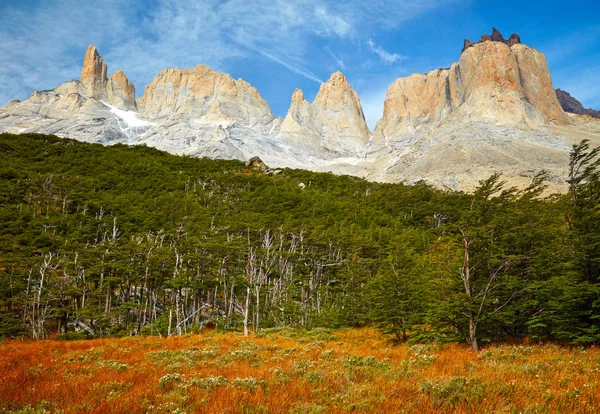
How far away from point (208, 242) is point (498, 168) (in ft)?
405

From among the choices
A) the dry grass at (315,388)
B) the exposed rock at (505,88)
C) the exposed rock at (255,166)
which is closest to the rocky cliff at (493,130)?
the exposed rock at (505,88)

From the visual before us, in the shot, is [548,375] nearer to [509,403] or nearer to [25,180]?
[509,403]

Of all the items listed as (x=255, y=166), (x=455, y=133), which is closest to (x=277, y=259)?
(x=255, y=166)

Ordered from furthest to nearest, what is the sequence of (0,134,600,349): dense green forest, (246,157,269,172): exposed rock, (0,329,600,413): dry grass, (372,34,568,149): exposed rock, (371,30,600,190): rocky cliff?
(372,34,568,149): exposed rock → (371,30,600,190): rocky cliff → (246,157,269,172): exposed rock → (0,134,600,349): dense green forest → (0,329,600,413): dry grass

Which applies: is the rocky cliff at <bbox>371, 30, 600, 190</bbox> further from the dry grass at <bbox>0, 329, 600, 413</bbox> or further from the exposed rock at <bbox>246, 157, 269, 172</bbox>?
the dry grass at <bbox>0, 329, 600, 413</bbox>

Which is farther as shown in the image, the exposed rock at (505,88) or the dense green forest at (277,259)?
the exposed rock at (505,88)

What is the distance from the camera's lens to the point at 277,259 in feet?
144

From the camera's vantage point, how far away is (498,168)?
119m

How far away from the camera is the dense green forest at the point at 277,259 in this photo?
13992 millimetres

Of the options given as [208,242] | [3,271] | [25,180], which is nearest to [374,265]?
[208,242]

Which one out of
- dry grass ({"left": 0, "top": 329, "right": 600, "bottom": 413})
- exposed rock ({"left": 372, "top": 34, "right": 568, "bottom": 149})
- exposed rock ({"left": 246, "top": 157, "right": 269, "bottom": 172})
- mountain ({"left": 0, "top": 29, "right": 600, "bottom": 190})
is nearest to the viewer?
dry grass ({"left": 0, "top": 329, "right": 600, "bottom": 413})

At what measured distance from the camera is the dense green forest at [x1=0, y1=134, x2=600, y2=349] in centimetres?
1399

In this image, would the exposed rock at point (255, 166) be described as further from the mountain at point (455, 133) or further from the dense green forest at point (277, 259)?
the mountain at point (455, 133)

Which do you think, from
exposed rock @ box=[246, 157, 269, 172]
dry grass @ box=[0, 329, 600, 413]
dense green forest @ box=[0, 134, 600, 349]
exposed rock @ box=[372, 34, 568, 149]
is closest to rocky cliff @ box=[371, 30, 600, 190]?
exposed rock @ box=[372, 34, 568, 149]
